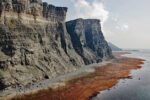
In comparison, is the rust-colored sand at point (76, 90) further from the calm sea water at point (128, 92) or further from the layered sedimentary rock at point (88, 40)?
the layered sedimentary rock at point (88, 40)

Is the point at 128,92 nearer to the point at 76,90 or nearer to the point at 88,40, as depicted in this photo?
the point at 76,90

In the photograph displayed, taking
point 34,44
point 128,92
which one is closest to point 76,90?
point 128,92

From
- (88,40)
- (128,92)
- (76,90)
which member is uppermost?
(88,40)

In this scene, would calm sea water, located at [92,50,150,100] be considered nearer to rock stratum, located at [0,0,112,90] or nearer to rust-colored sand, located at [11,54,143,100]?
rust-colored sand, located at [11,54,143,100]

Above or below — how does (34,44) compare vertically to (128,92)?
above

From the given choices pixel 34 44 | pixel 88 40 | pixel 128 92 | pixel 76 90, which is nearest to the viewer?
pixel 128 92
